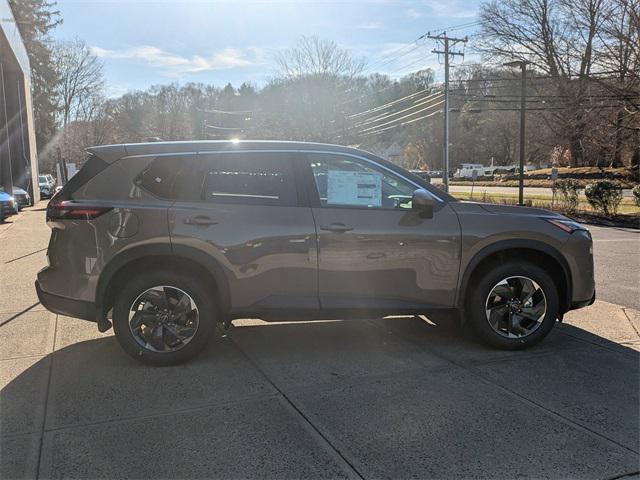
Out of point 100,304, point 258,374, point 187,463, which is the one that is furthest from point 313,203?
point 187,463

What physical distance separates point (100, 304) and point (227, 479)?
2010 millimetres

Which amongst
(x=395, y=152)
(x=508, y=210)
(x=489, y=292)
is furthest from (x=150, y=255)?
(x=395, y=152)

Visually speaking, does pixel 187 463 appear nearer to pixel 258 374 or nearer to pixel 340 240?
pixel 258 374

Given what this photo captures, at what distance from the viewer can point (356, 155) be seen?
14.7 feet

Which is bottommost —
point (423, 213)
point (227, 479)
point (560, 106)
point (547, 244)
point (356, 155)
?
point (227, 479)

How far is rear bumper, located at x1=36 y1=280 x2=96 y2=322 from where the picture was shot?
413 cm

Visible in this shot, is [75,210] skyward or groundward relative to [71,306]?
skyward

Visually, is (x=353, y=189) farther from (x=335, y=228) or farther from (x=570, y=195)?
(x=570, y=195)

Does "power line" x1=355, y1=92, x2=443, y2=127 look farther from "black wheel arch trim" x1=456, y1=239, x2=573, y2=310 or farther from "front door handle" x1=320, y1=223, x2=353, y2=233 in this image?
"front door handle" x1=320, y1=223, x2=353, y2=233

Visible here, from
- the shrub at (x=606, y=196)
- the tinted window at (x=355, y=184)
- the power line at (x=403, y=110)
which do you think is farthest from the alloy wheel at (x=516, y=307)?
the power line at (x=403, y=110)

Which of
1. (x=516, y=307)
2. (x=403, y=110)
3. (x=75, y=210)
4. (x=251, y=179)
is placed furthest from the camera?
(x=403, y=110)

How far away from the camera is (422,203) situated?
418 cm

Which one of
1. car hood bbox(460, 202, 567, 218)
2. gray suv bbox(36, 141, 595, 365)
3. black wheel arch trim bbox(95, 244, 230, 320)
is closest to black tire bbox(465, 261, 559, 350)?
gray suv bbox(36, 141, 595, 365)

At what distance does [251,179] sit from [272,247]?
24.5 inches
